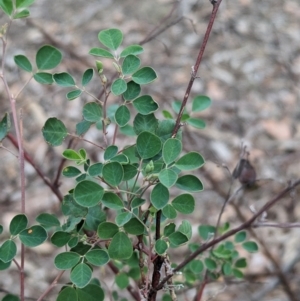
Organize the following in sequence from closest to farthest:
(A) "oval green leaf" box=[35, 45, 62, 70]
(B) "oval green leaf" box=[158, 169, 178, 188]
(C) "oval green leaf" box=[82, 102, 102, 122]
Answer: (B) "oval green leaf" box=[158, 169, 178, 188] < (C) "oval green leaf" box=[82, 102, 102, 122] < (A) "oval green leaf" box=[35, 45, 62, 70]

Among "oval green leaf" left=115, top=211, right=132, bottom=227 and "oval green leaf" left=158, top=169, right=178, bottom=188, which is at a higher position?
"oval green leaf" left=158, top=169, right=178, bottom=188

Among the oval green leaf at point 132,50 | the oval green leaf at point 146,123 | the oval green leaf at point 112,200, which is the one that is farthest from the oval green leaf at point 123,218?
the oval green leaf at point 132,50

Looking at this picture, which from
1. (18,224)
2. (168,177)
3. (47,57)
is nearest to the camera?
(168,177)

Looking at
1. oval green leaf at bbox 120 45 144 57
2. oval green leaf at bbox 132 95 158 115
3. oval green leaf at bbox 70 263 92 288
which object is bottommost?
oval green leaf at bbox 70 263 92 288

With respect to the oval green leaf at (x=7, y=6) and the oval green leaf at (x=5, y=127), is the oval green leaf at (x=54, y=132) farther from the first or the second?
the oval green leaf at (x=7, y=6)

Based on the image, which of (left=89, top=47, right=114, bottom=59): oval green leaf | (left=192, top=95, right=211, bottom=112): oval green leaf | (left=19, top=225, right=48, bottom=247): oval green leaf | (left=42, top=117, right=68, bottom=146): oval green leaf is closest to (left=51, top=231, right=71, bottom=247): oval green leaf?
(left=19, top=225, right=48, bottom=247): oval green leaf

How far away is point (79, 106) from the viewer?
271 cm

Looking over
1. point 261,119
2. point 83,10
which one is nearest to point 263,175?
point 261,119

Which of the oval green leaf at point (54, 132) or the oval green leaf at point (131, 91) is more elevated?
the oval green leaf at point (131, 91)

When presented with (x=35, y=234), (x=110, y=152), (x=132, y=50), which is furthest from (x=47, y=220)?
(x=132, y=50)

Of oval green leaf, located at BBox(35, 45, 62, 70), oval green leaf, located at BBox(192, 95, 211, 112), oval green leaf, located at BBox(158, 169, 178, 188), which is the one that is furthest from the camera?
oval green leaf, located at BBox(192, 95, 211, 112)

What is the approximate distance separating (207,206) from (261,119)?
0.61 metres

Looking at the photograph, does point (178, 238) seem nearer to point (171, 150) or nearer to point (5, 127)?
point (171, 150)

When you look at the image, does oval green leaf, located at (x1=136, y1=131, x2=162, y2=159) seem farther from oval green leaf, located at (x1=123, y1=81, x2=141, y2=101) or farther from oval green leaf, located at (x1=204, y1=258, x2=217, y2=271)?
oval green leaf, located at (x1=204, y1=258, x2=217, y2=271)
